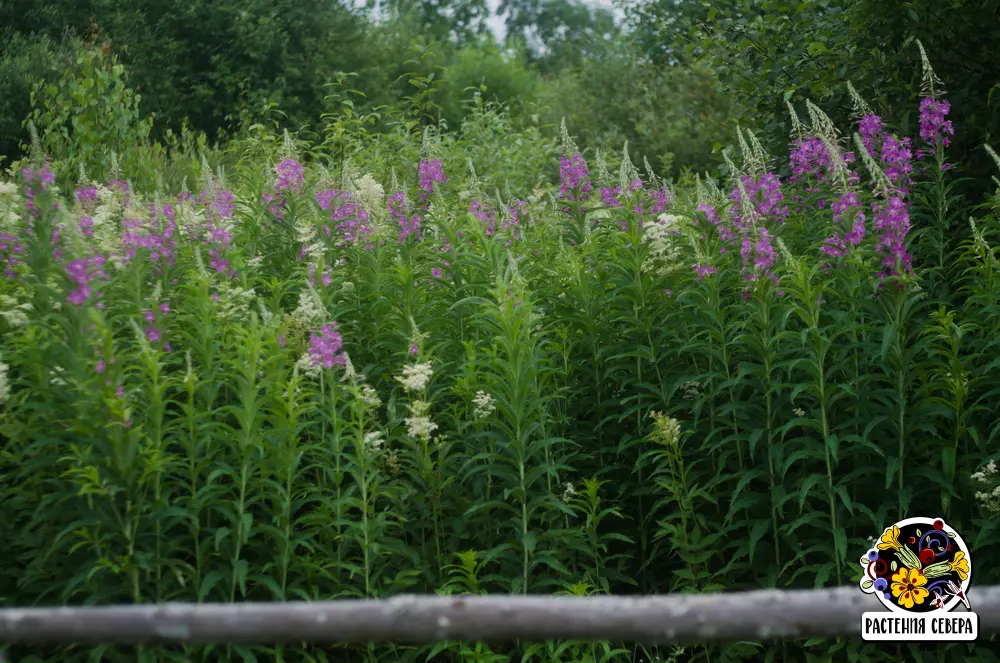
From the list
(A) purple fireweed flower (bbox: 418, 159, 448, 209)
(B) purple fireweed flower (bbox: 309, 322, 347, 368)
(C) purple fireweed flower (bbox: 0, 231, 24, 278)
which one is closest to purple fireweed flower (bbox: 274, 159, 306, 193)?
(A) purple fireweed flower (bbox: 418, 159, 448, 209)

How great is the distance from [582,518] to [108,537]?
7.66 ft

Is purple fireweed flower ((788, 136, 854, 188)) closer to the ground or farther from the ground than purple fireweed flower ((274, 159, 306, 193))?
closer to the ground

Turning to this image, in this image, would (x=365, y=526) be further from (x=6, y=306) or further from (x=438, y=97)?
(x=438, y=97)

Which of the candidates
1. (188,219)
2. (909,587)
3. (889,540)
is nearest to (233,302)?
(188,219)

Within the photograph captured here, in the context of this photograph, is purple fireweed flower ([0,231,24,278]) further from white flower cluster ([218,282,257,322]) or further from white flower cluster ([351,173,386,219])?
white flower cluster ([351,173,386,219])

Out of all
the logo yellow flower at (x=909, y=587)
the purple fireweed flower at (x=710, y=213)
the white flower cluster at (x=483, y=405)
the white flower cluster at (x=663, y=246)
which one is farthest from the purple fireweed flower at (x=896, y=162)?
the white flower cluster at (x=483, y=405)

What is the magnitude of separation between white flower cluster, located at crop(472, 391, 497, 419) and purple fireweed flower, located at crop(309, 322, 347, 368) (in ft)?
2.17

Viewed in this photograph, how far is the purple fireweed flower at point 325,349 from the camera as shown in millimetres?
4746

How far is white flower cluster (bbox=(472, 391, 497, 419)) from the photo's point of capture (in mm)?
4898

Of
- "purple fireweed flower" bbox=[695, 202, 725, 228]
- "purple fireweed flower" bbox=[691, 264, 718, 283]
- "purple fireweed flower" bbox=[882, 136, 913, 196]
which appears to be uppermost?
"purple fireweed flower" bbox=[882, 136, 913, 196]

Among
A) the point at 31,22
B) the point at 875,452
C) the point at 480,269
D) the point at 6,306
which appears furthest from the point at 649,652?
the point at 31,22

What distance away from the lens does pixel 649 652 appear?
5102 millimetres

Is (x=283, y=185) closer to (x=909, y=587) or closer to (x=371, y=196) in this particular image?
(x=371, y=196)

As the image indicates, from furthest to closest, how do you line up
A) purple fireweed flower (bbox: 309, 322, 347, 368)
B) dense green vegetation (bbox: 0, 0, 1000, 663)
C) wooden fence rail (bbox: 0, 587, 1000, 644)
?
1. purple fireweed flower (bbox: 309, 322, 347, 368)
2. dense green vegetation (bbox: 0, 0, 1000, 663)
3. wooden fence rail (bbox: 0, 587, 1000, 644)
